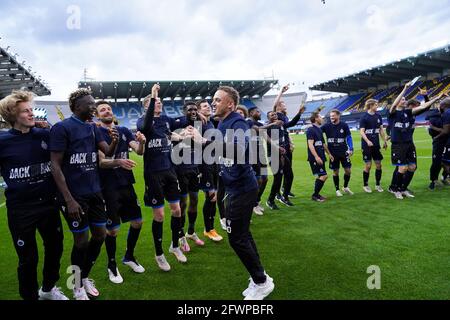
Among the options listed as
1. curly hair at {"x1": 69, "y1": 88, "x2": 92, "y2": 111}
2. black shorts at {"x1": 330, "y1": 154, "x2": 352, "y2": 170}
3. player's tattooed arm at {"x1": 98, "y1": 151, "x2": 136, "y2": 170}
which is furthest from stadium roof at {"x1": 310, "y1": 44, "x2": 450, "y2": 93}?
curly hair at {"x1": 69, "y1": 88, "x2": 92, "y2": 111}

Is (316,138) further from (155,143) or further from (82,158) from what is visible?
(82,158)

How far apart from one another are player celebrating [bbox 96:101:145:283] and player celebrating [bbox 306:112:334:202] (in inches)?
207

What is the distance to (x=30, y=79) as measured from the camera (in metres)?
30.2

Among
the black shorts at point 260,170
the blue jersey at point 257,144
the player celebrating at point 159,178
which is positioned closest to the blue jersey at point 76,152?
the player celebrating at point 159,178

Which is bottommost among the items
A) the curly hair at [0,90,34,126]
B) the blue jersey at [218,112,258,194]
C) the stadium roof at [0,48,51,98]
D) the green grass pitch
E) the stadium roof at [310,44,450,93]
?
the green grass pitch

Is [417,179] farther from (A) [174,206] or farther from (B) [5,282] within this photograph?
(B) [5,282]

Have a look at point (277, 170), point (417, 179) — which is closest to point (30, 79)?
point (277, 170)

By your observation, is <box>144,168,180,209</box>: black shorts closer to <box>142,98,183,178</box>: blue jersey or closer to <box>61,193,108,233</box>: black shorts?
<box>142,98,183,178</box>: blue jersey

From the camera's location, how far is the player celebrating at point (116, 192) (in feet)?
14.1

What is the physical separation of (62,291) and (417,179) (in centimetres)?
1017

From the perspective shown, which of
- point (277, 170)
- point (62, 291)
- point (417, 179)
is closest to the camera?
point (62, 291)

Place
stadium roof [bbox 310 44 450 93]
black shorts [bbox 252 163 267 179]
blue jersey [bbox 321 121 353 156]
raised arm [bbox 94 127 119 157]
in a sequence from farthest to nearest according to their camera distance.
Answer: stadium roof [bbox 310 44 450 93] → blue jersey [bbox 321 121 353 156] → black shorts [bbox 252 163 267 179] → raised arm [bbox 94 127 119 157]

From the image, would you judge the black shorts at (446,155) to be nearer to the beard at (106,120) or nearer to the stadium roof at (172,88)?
the beard at (106,120)

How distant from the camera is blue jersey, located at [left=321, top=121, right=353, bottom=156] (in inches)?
352
